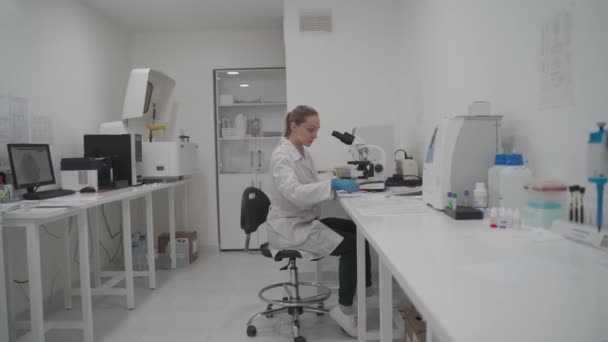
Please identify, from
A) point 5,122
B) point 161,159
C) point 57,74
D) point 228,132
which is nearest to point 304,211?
point 161,159

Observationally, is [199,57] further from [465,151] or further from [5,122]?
[465,151]

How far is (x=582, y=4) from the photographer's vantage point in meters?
1.23

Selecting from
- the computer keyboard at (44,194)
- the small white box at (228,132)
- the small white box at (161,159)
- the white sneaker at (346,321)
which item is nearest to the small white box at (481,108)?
the white sneaker at (346,321)

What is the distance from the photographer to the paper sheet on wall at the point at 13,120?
8.10 ft

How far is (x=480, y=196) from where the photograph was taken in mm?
1548

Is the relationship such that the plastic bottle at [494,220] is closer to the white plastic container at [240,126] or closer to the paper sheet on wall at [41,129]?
the paper sheet on wall at [41,129]

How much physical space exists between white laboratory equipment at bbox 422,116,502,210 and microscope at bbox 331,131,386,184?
0.74 meters

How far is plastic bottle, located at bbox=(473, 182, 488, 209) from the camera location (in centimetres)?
155

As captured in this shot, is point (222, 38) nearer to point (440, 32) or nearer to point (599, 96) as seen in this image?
point (440, 32)

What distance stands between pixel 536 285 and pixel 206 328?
219cm

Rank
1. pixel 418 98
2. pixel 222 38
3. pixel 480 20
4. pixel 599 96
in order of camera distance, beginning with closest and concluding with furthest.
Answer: pixel 599 96
pixel 480 20
pixel 418 98
pixel 222 38

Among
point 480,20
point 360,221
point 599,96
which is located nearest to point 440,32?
point 480,20

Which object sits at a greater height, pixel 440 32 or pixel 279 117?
pixel 440 32

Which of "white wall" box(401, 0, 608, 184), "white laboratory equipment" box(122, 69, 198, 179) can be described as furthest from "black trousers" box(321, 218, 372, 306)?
"white laboratory equipment" box(122, 69, 198, 179)
